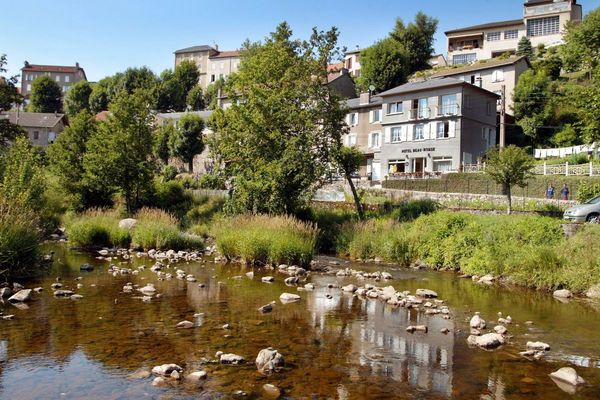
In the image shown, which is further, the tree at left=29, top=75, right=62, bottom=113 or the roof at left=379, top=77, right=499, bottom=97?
the tree at left=29, top=75, right=62, bottom=113

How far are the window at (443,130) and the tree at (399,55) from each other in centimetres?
2346

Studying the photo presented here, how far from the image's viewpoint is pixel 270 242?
22.0 meters

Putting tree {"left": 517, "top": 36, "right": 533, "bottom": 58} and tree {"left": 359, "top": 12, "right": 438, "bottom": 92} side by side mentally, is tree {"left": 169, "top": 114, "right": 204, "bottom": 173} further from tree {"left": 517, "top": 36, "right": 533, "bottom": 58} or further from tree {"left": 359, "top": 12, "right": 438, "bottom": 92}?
tree {"left": 517, "top": 36, "right": 533, "bottom": 58}

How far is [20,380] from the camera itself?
8141 mm

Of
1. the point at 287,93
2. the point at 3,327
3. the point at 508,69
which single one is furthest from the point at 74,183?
the point at 508,69

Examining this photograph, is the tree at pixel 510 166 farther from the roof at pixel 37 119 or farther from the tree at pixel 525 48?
the roof at pixel 37 119

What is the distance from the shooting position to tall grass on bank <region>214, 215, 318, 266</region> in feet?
71.6

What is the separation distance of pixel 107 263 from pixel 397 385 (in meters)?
16.7

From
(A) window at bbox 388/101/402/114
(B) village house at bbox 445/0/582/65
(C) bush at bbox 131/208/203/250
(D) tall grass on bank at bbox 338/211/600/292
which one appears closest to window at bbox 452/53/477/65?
(B) village house at bbox 445/0/582/65

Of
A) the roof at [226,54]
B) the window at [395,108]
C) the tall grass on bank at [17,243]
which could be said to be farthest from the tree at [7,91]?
the roof at [226,54]

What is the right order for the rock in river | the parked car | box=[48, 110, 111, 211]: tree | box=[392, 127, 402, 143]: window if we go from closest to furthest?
the rock in river → the parked car → box=[48, 110, 111, 211]: tree → box=[392, 127, 402, 143]: window

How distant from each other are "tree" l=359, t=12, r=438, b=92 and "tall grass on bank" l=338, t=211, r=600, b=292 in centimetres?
5093

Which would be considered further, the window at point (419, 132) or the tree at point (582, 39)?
the tree at point (582, 39)

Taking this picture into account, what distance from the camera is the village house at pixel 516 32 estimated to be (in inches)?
3260
